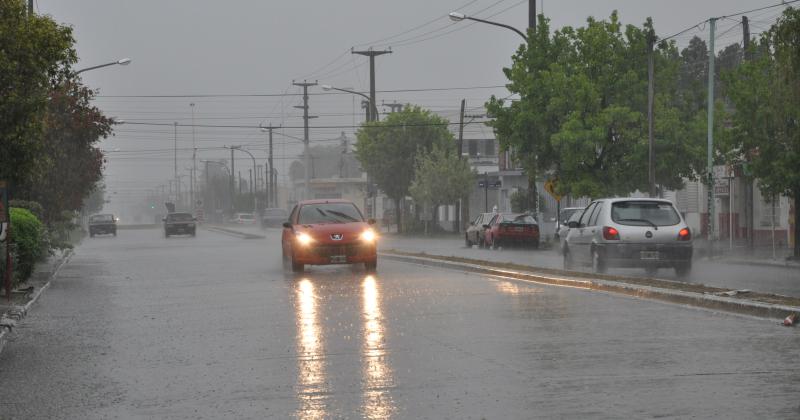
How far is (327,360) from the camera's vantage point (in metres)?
11.4

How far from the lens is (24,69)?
648 inches

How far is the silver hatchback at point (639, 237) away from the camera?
24.3 meters

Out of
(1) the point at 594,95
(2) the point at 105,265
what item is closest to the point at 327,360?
(2) the point at 105,265

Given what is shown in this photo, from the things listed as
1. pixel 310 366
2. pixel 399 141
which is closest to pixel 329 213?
pixel 310 366

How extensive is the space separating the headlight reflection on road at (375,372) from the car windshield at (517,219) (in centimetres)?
2979

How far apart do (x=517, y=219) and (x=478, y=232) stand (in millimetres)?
2981

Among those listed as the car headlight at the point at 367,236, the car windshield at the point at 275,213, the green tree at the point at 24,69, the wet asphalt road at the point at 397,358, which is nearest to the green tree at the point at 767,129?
the car headlight at the point at 367,236

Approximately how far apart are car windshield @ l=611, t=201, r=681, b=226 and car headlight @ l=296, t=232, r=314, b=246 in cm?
669

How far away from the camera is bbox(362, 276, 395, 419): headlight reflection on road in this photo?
28.6 feet

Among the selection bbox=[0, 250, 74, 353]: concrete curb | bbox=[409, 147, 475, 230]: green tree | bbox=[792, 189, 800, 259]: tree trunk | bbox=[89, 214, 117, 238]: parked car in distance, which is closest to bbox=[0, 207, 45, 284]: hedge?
bbox=[0, 250, 74, 353]: concrete curb

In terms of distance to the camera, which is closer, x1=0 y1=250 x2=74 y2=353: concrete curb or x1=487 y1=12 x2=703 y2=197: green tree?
x1=0 y1=250 x2=74 y2=353: concrete curb

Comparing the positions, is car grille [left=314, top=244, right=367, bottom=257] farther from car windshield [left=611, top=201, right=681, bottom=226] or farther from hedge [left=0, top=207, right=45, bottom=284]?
hedge [left=0, top=207, right=45, bottom=284]

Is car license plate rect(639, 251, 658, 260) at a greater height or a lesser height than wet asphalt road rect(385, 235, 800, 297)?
greater

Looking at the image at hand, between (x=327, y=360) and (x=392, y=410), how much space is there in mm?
2841
